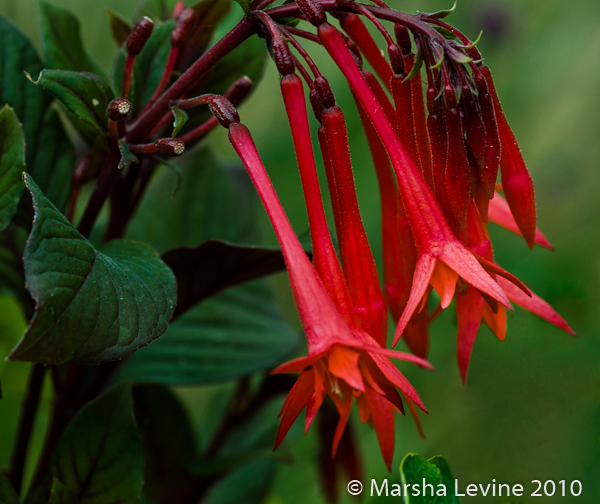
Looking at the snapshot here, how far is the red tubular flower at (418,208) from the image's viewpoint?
0.35 m

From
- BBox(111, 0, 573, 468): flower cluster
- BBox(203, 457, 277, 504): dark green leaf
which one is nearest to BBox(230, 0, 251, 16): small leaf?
BBox(111, 0, 573, 468): flower cluster

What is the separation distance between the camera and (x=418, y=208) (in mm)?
362

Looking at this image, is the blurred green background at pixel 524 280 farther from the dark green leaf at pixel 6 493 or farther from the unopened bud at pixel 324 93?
the dark green leaf at pixel 6 493

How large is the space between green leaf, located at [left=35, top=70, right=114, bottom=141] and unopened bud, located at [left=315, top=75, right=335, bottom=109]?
14cm

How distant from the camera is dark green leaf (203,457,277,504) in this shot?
0.70 m

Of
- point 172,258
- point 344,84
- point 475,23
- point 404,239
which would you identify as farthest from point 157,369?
point 475,23

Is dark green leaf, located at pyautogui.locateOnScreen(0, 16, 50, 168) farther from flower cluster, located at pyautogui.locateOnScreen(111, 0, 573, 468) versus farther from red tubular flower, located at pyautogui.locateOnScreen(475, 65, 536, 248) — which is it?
red tubular flower, located at pyautogui.locateOnScreen(475, 65, 536, 248)

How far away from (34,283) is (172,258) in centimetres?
19

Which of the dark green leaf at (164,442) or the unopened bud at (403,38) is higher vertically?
the unopened bud at (403,38)

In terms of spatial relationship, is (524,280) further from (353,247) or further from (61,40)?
(61,40)

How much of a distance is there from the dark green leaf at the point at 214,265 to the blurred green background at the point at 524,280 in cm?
17

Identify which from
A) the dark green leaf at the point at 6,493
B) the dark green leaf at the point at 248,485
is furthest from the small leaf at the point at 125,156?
the dark green leaf at the point at 248,485

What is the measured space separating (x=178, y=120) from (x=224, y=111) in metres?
0.03

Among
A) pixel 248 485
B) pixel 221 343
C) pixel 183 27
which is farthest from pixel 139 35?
pixel 248 485
